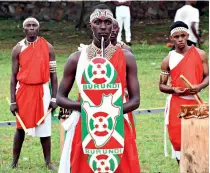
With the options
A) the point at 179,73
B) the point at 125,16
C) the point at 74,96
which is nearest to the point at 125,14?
the point at 125,16

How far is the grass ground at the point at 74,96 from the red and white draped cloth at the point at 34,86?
1.86 ft

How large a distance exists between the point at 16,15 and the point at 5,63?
19.5ft

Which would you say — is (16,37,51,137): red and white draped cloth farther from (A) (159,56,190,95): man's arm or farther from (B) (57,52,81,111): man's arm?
(B) (57,52,81,111): man's arm

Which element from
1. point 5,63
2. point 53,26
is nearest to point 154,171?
point 5,63

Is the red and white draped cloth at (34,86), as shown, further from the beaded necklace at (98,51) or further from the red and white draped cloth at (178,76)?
the beaded necklace at (98,51)

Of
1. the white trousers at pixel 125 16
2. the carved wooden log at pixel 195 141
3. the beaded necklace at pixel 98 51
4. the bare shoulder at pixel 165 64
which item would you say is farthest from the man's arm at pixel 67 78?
the white trousers at pixel 125 16

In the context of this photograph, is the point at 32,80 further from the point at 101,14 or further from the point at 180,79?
the point at 101,14

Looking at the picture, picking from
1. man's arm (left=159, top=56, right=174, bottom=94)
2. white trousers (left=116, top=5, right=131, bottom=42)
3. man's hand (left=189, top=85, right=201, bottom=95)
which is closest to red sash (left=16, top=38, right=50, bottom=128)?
man's arm (left=159, top=56, right=174, bottom=94)

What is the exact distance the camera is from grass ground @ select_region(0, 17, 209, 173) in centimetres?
978

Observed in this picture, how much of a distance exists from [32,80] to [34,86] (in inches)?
3.6

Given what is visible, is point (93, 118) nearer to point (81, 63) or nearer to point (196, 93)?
point (81, 63)

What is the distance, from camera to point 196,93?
8.43 metres

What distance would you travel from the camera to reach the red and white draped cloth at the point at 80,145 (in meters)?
6.16

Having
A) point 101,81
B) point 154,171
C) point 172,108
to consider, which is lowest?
point 154,171
